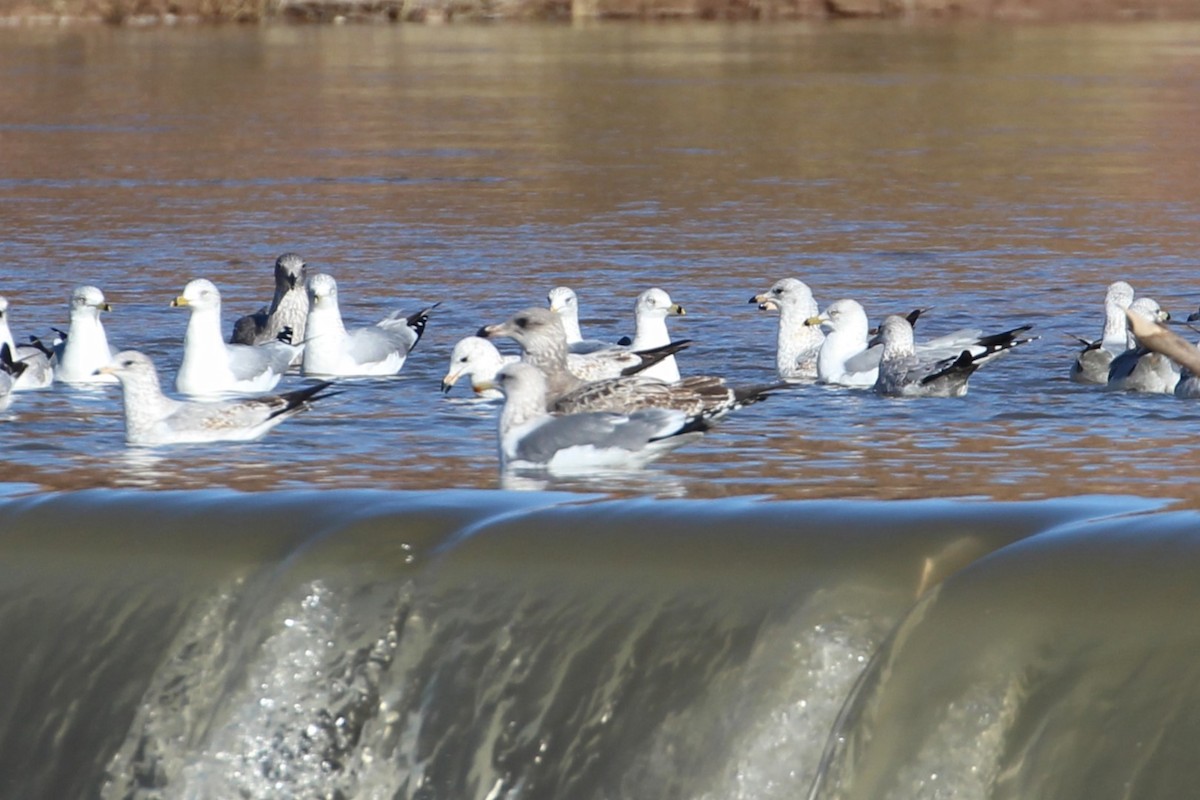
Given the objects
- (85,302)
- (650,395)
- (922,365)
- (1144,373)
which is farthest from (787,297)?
(85,302)

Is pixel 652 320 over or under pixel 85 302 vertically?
under

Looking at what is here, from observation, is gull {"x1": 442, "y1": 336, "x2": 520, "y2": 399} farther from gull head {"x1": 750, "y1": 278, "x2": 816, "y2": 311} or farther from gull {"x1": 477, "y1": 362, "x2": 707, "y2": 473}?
gull head {"x1": 750, "y1": 278, "x2": 816, "y2": 311}

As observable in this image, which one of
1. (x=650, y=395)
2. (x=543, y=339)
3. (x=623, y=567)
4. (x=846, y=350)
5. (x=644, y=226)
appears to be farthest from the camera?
(x=644, y=226)

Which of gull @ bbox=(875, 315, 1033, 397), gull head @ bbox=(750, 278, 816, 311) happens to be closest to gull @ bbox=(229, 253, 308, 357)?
gull head @ bbox=(750, 278, 816, 311)

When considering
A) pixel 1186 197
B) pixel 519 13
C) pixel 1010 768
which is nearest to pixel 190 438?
pixel 1010 768

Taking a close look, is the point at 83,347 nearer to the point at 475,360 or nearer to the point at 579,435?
the point at 475,360

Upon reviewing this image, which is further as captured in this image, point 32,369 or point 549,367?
point 32,369

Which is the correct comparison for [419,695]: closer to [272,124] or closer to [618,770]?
[618,770]

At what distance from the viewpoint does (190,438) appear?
34.7ft

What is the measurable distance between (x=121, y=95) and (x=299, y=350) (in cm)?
2462

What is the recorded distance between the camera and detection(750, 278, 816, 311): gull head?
13477 millimetres

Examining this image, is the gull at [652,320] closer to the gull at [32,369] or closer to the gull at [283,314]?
the gull at [283,314]

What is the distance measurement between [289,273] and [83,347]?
8.33ft

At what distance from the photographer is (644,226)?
20391 millimetres
